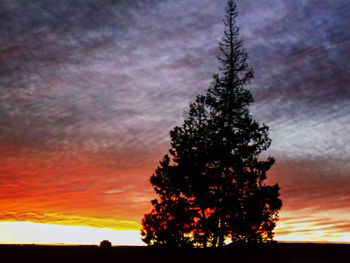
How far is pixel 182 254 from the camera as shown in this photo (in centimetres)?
1812

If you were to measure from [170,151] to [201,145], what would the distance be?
2736 mm

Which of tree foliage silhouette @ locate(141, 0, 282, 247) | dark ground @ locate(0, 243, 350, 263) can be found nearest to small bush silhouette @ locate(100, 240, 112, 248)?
dark ground @ locate(0, 243, 350, 263)

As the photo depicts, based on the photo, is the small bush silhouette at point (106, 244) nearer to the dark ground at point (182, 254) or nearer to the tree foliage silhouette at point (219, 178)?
the dark ground at point (182, 254)

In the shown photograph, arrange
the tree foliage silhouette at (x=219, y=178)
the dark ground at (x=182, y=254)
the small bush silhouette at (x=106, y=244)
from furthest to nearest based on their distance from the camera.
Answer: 1. the tree foliage silhouette at (x=219, y=178)
2. the small bush silhouette at (x=106, y=244)
3. the dark ground at (x=182, y=254)

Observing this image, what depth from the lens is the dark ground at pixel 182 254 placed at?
49.8ft

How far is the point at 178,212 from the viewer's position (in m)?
31.0

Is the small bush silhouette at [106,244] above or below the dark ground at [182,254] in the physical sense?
above

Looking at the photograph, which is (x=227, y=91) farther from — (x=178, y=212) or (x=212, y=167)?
(x=178, y=212)

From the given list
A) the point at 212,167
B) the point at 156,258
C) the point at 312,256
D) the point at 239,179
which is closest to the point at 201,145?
the point at 212,167

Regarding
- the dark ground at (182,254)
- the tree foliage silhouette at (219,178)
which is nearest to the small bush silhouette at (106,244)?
the dark ground at (182,254)

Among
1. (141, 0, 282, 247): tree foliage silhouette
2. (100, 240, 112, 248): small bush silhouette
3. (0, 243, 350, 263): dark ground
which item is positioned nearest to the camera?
(0, 243, 350, 263): dark ground

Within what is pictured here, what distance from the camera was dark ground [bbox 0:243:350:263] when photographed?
597 inches

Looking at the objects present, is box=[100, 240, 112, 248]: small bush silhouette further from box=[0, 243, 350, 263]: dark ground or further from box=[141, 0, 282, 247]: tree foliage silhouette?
box=[141, 0, 282, 247]: tree foliage silhouette

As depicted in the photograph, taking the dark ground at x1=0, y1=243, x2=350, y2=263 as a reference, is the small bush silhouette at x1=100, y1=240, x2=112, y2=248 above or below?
above
